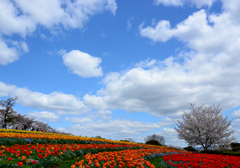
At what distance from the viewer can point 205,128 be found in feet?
74.4

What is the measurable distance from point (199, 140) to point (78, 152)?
18.4 metres

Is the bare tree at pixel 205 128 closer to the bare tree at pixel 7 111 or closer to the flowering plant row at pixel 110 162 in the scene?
the flowering plant row at pixel 110 162

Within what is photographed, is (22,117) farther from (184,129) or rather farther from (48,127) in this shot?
(184,129)

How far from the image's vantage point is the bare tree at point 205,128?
22484 millimetres

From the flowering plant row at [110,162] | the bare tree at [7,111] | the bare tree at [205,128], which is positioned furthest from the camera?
the bare tree at [7,111]

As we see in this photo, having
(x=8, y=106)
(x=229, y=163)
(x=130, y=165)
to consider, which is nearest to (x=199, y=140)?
(x=229, y=163)

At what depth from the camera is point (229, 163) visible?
36.5 feet

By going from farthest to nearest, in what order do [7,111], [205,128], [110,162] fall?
[7,111] < [205,128] < [110,162]

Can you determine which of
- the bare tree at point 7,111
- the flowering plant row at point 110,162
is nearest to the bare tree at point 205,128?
the flowering plant row at point 110,162

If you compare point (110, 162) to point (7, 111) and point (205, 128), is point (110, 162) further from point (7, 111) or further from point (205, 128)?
point (7, 111)

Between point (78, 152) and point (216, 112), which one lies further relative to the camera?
point (216, 112)

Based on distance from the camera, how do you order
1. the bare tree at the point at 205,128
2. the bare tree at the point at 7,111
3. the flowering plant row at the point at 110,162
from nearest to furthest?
1. the flowering plant row at the point at 110,162
2. the bare tree at the point at 205,128
3. the bare tree at the point at 7,111

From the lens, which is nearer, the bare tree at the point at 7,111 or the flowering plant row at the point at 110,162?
the flowering plant row at the point at 110,162

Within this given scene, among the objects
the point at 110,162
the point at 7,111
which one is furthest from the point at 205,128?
the point at 7,111
